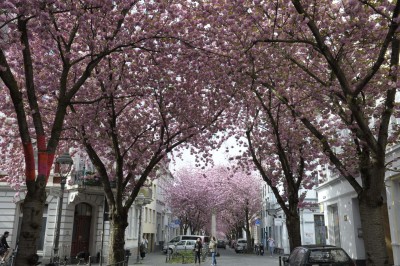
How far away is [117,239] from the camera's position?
1355 cm

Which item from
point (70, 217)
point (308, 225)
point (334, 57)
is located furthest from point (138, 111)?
point (308, 225)

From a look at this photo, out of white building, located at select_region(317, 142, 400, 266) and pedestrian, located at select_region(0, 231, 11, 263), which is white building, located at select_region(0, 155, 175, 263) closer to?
pedestrian, located at select_region(0, 231, 11, 263)

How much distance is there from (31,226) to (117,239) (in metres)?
6.80

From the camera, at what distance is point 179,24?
1108cm

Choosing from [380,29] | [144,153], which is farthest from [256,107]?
[380,29]

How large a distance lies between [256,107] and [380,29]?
706 cm

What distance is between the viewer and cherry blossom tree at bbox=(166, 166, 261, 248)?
4747cm

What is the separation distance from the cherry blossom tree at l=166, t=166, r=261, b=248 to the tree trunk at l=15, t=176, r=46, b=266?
131ft

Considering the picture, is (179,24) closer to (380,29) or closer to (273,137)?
(380,29)

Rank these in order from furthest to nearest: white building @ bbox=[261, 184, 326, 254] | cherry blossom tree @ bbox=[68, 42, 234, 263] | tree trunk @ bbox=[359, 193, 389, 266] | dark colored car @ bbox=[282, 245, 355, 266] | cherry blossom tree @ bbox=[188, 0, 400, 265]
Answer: white building @ bbox=[261, 184, 326, 254] < cherry blossom tree @ bbox=[68, 42, 234, 263] < dark colored car @ bbox=[282, 245, 355, 266] < cherry blossom tree @ bbox=[188, 0, 400, 265] < tree trunk @ bbox=[359, 193, 389, 266]

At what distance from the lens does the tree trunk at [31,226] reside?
22.5ft

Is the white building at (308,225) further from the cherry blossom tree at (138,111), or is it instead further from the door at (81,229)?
the cherry blossom tree at (138,111)

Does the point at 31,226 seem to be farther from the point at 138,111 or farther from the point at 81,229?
the point at 81,229

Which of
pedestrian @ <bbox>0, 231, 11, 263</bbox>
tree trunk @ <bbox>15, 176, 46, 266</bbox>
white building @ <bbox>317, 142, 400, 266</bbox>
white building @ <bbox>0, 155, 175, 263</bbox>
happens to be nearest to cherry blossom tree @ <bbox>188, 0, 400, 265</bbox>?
white building @ <bbox>317, 142, 400, 266</bbox>
